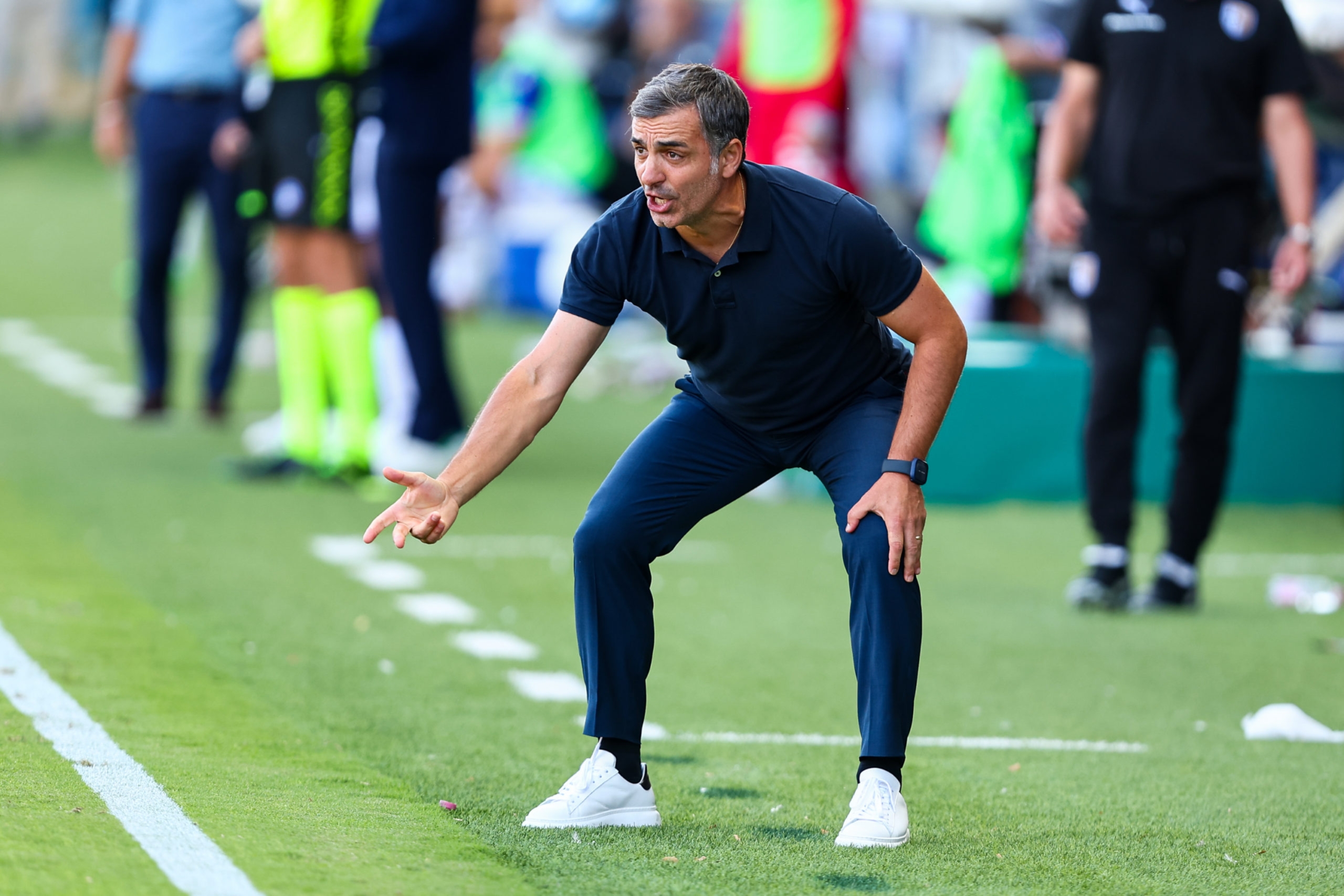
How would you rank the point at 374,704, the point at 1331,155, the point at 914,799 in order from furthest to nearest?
the point at 1331,155 → the point at 374,704 → the point at 914,799

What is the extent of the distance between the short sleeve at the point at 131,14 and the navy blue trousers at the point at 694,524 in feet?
24.5

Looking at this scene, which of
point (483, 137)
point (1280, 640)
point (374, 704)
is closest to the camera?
point (374, 704)

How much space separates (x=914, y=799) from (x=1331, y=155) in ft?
34.9

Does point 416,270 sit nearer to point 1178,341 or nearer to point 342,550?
point 342,550

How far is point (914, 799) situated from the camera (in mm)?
4824

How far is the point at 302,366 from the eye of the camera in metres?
9.57

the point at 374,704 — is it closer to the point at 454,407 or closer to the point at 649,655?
the point at 649,655

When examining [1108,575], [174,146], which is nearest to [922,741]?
[1108,575]

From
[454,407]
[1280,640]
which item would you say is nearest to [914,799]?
[1280,640]

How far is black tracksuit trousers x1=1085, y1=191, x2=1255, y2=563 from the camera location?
24.3 feet

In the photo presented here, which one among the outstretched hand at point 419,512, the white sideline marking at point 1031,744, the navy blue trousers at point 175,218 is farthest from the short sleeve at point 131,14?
the outstretched hand at point 419,512

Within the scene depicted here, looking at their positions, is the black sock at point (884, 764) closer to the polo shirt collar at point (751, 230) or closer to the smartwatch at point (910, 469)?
the smartwatch at point (910, 469)

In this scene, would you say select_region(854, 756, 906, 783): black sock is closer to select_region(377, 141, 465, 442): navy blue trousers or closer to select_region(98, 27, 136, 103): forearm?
select_region(377, 141, 465, 442): navy blue trousers

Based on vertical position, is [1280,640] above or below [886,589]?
below
